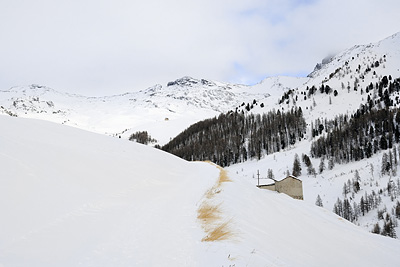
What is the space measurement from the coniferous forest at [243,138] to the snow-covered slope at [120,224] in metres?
124

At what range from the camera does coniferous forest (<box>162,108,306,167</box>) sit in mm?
145625

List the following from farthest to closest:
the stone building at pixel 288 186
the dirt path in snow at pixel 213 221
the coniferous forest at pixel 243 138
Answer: the coniferous forest at pixel 243 138 < the stone building at pixel 288 186 < the dirt path in snow at pixel 213 221

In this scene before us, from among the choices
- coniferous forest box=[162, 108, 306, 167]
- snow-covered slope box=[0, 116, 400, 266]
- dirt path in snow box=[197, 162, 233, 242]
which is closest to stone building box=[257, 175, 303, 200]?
snow-covered slope box=[0, 116, 400, 266]

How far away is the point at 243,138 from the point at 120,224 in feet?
515

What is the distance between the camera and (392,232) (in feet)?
197

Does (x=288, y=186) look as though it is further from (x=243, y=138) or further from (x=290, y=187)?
(x=243, y=138)

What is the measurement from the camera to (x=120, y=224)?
1018cm

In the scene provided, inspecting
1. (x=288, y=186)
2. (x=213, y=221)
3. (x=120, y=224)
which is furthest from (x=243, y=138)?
(x=120, y=224)

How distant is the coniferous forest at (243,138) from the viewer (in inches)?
5733

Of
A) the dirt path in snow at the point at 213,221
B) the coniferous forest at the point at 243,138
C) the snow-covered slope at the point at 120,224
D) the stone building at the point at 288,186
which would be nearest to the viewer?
the snow-covered slope at the point at 120,224

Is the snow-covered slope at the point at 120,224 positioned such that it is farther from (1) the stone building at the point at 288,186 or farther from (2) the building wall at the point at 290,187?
(2) the building wall at the point at 290,187

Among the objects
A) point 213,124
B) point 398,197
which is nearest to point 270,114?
point 213,124

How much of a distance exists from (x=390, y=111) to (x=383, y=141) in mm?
29818

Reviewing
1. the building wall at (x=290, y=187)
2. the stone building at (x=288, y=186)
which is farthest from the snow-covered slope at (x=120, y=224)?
the building wall at (x=290, y=187)
